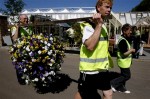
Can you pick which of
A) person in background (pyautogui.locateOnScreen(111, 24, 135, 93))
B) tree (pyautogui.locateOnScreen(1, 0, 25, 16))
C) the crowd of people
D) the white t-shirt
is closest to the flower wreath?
person in background (pyautogui.locateOnScreen(111, 24, 135, 93))

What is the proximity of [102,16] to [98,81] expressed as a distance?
846 millimetres

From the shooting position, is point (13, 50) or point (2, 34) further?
point (2, 34)

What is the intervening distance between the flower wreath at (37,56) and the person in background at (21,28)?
0.26m

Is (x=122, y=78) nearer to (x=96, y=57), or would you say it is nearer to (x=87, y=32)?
(x=96, y=57)

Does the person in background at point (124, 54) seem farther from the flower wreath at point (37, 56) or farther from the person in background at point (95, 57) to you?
the person in background at point (95, 57)

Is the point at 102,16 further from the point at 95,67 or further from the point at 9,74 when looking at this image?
the point at 9,74

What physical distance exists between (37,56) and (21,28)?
3.50ft

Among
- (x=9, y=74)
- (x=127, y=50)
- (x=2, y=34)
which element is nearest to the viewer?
(x=127, y=50)

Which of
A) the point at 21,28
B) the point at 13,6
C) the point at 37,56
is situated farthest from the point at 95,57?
the point at 13,6

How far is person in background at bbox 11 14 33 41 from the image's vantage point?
655 centimetres

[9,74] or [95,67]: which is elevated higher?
[95,67]

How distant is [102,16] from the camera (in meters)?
3.37

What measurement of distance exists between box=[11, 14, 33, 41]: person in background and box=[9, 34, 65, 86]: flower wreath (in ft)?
0.85

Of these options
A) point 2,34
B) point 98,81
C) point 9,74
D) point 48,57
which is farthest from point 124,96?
point 2,34
